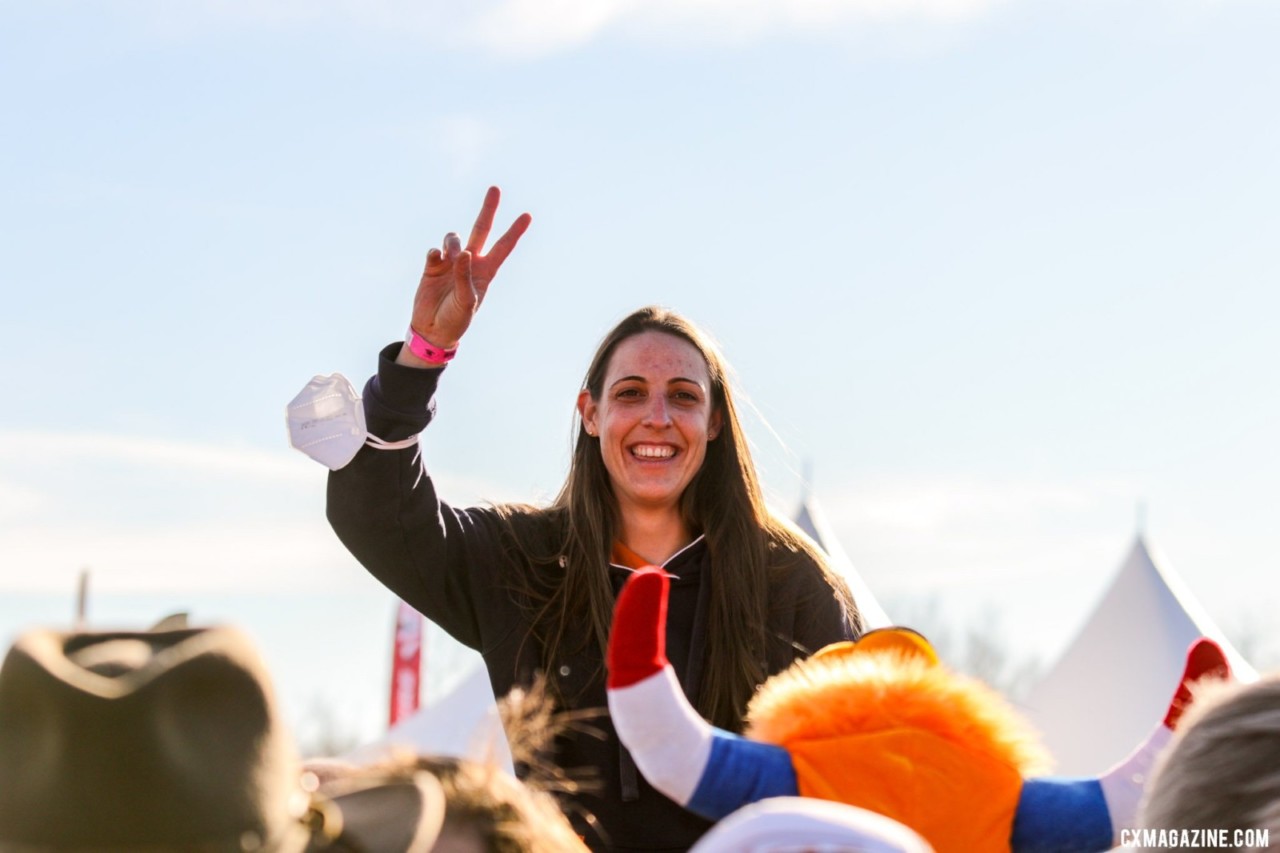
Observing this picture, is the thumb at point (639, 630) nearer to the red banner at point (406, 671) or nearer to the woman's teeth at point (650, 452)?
the woman's teeth at point (650, 452)

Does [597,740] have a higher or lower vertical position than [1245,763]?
lower

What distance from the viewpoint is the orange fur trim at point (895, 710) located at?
173 centimetres

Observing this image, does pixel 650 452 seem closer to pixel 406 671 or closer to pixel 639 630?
pixel 639 630

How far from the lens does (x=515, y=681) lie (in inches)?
114

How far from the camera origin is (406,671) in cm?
1434

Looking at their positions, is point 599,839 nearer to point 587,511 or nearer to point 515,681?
point 515,681

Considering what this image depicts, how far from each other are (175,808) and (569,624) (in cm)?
170

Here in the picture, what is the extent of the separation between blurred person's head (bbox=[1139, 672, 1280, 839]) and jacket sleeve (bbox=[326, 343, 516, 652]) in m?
1.67

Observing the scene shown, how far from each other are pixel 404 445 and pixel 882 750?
134cm

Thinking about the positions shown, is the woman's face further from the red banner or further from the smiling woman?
the red banner

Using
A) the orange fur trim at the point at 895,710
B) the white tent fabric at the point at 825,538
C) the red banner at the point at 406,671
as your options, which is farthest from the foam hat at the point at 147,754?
the red banner at the point at 406,671

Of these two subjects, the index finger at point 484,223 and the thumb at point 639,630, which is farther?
the index finger at point 484,223

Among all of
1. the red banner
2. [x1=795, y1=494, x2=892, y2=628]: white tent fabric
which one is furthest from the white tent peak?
the red banner

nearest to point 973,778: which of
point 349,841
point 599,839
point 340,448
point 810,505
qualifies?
point 349,841
